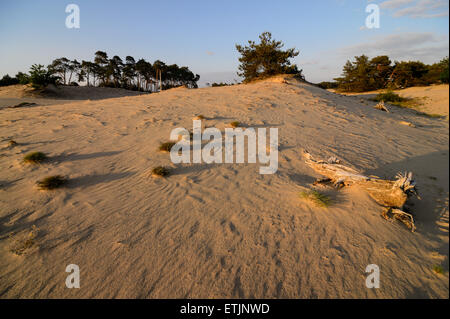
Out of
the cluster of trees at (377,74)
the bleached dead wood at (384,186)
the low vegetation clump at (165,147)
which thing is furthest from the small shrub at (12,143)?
the cluster of trees at (377,74)

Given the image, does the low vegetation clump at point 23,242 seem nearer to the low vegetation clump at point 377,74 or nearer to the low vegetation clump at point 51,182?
the low vegetation clump at point 51,182

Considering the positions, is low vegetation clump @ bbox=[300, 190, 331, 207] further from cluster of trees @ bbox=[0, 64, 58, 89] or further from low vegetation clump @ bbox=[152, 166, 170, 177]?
cluster of trees @ bbox=[0, 64, 58, 89]

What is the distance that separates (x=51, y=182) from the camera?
413cm

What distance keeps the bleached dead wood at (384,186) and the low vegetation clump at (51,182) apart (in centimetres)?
635

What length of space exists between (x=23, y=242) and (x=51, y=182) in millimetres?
1609

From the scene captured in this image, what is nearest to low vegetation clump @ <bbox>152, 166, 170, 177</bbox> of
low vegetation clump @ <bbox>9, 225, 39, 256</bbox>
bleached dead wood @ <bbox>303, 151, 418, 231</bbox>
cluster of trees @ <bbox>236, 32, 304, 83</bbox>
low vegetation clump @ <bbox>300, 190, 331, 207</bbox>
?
low vegetation clump @ <bbox>9, 225, 39, 256</bbox>

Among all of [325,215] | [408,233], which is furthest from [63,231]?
[408,233]

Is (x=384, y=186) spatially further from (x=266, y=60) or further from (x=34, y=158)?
(x=266, y=60)

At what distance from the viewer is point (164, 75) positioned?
51.4 meters

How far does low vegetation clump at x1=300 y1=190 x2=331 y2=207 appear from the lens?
390 centimetres

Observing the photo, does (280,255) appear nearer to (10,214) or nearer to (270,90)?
(10,214)

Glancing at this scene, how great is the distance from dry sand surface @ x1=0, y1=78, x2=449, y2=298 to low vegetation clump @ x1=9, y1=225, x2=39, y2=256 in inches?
1.9

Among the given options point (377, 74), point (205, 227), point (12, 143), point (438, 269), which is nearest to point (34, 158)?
point (12, 143)
